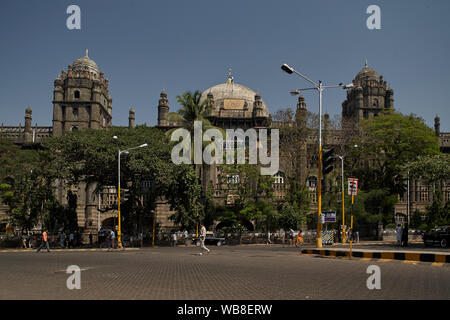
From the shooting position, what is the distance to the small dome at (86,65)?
204 feet

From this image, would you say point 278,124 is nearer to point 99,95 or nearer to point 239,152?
point 239,152

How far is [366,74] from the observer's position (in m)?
70.0

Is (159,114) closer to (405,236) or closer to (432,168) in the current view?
(432,168)

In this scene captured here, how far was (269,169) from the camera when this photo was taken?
146ft

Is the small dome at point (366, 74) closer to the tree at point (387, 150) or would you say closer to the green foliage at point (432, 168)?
the tree at point (387, 150)

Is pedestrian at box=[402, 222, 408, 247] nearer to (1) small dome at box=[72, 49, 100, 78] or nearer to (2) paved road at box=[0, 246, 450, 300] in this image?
(2) paved road at box=[0, 246, 450, 300]

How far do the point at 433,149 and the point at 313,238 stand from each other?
16577 mm

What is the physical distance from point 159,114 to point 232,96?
13.0 m

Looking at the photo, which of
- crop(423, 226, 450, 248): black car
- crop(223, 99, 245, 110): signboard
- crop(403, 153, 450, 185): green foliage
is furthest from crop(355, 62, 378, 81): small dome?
crop(423, 226, 450, 248): black car

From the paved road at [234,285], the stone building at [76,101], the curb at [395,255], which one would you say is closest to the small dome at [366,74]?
the stone building at [76,101]

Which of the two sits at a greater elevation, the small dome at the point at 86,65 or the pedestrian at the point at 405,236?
the small dome at the point at 86,65

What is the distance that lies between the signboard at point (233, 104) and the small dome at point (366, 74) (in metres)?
21.2

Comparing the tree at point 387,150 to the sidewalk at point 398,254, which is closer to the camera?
the sidewalk at point 398,254

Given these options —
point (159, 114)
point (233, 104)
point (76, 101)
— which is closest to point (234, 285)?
point (159, 114)
